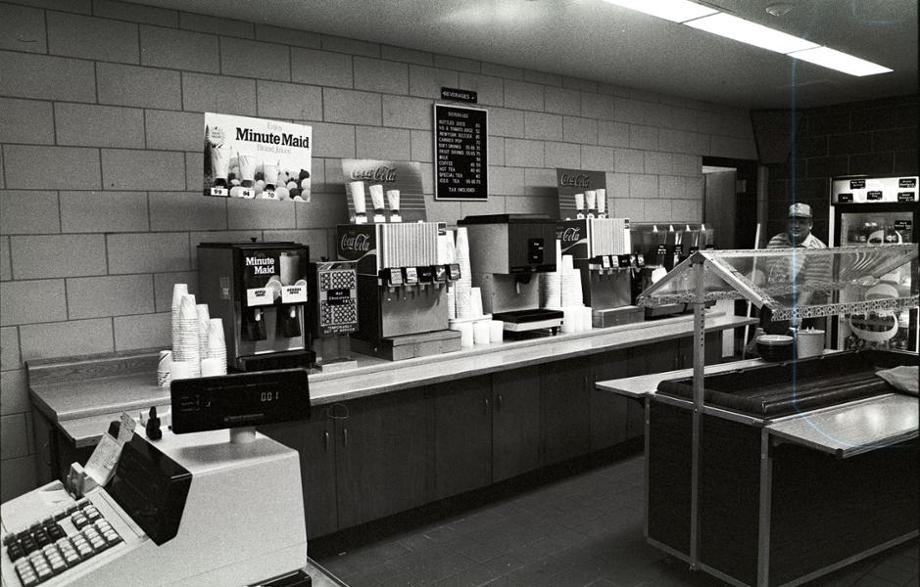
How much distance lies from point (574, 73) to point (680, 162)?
1.83 metres

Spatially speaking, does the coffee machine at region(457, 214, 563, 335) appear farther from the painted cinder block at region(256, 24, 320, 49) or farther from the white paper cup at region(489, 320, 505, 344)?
the painted cinder block at region(256, 24, 320, 49)

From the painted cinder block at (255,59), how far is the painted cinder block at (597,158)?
8.85 ft

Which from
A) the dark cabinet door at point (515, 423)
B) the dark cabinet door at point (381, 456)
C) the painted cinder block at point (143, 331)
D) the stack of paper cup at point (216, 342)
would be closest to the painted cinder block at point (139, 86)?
the painted cinder block at point (143, 331)

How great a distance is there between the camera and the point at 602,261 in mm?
5086

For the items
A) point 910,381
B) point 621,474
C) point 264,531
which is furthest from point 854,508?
point 264,531

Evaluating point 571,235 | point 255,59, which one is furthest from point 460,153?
point 255,59

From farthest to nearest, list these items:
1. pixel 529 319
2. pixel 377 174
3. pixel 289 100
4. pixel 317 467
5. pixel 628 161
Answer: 1. pixel 628 161
2. pixel 529 319
3. pixel 377 174
4. pixel 289 100
5. pixel 317 467

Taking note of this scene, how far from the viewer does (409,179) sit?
4.56 m

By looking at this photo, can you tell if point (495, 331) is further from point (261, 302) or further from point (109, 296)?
point (109, 296)

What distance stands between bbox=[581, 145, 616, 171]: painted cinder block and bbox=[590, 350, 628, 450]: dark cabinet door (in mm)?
1868

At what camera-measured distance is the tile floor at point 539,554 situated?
317 cm

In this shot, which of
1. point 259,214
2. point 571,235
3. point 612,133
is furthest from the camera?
point 612,133

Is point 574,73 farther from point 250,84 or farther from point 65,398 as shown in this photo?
point 65,398

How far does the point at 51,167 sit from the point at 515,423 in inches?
111
